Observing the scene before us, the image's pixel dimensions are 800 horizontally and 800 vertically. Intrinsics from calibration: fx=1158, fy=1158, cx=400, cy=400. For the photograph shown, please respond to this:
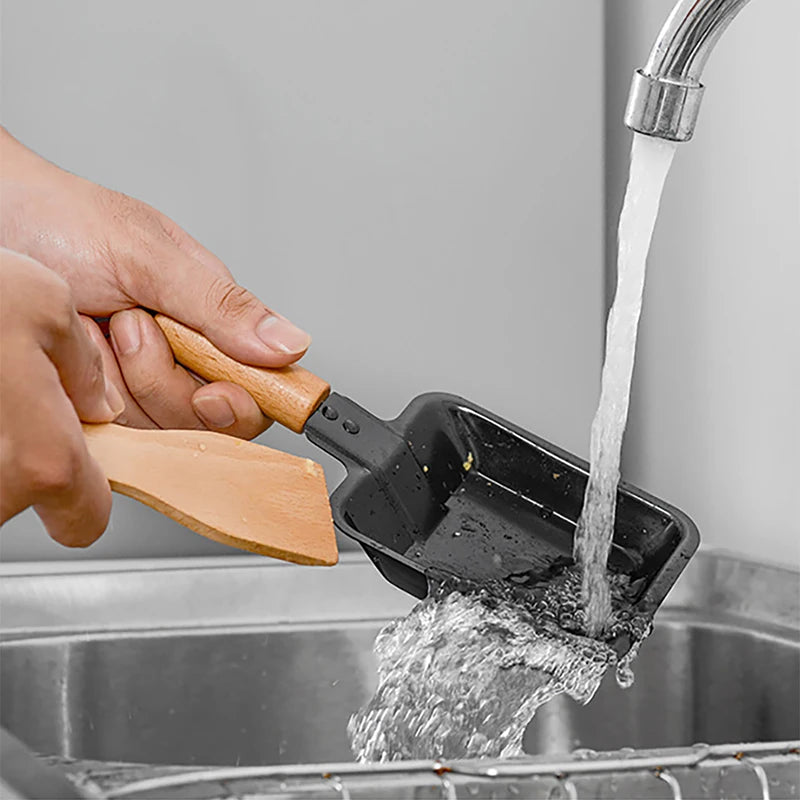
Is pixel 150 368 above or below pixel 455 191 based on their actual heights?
below

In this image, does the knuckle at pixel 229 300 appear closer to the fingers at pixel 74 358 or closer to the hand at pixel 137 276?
the hand at pixel 137 276

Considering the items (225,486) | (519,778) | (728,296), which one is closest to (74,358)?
(225,486)

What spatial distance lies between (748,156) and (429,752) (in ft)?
1.63

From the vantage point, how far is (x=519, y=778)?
17.8 inches

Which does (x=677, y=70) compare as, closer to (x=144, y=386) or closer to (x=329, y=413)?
(x=329, y=413)

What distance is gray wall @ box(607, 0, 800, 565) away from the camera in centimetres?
85

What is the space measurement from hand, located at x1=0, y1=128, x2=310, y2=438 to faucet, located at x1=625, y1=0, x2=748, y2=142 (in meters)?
0.29

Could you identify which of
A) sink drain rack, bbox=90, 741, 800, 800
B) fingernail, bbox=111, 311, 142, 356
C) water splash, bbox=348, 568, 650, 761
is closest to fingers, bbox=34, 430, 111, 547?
sink drain rack, bbox=90, 741, 800, 800

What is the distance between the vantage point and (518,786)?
452 mm

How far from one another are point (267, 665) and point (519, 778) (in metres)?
0.44

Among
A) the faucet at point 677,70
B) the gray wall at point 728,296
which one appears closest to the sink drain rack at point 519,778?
the faucet at point 677,70

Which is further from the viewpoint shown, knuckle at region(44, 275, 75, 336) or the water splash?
the water splash

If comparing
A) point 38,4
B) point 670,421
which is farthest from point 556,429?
point 38,4

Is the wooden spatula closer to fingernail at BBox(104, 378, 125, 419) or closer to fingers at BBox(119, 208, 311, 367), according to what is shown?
fingernail at BBox(104, 378, 125, 419)
